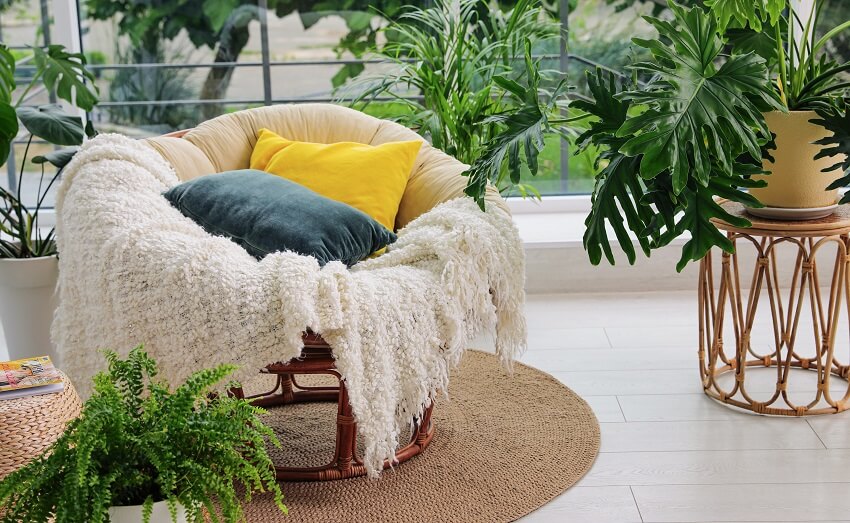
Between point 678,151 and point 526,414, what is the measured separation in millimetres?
928

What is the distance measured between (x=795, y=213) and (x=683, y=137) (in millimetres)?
649

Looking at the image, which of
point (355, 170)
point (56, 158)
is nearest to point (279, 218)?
point (355, 170)

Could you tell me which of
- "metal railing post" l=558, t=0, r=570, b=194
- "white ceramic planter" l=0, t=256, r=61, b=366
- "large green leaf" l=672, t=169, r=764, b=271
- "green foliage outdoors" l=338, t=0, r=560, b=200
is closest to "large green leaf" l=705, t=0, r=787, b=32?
"large green leaf" l=672, t=169, r=764, b=271

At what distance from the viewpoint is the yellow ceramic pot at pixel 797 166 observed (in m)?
2.39

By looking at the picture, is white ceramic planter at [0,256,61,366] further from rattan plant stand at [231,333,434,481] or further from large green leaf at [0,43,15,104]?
rattan plant stand at [231,333,434,481]

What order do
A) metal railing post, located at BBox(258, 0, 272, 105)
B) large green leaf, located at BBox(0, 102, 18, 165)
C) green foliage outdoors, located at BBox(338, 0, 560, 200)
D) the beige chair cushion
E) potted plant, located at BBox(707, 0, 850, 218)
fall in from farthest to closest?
metal railing post, located at BBox(258, 0, 272, 105) < green foliage outdoors, located at BBox(338, 0, 560, 200) < the beige chair cushion < large green leaf, located at BBox(0, 102, 18, 165) < potted plant, located at BBox(707, 0, 850, 218)

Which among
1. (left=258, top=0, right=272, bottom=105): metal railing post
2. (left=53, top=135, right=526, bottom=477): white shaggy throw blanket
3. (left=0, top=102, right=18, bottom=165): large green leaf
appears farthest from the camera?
(left=258, top=0, right=272, bottom=105): metal railing post

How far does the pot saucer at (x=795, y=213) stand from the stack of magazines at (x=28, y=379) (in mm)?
1685

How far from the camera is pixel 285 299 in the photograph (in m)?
1.94

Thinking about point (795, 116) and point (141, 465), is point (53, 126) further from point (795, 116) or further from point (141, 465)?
point (795, 116)

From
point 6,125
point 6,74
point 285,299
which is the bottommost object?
point 285,299

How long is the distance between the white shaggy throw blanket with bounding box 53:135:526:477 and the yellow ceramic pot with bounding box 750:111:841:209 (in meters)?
0.68

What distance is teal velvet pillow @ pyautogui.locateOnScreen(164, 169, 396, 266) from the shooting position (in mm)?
2309

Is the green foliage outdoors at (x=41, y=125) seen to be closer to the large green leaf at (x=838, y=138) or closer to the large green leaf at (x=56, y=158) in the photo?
the large green leaf at (x=56, y=158)
